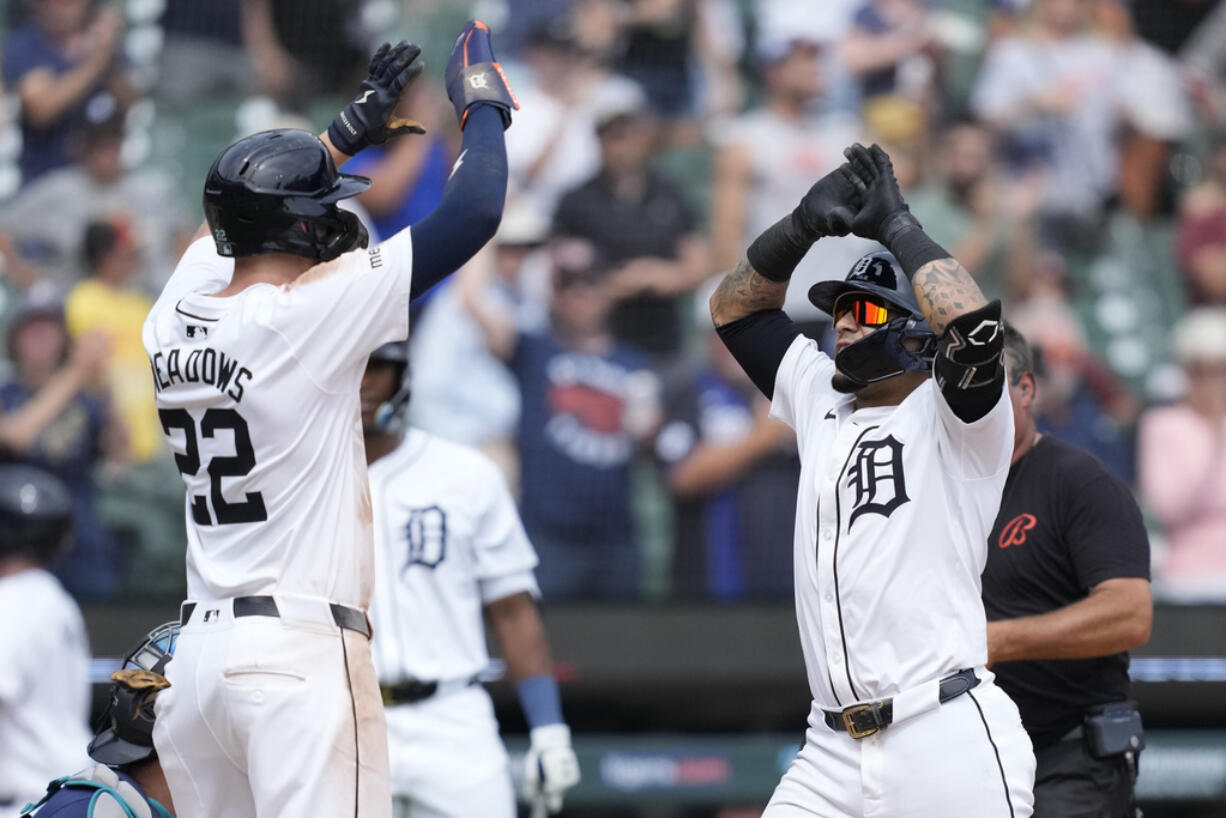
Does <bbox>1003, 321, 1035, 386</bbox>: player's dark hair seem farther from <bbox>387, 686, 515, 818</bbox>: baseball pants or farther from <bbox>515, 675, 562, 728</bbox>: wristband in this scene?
<bbox>387, 686, 515, 818</bbox>: baseball pants

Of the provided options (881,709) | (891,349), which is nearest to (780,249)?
(891,349)

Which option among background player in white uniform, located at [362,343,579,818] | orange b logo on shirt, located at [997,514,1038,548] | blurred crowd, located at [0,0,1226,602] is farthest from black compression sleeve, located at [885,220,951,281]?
blurred crowd, located at [0,0,1226,602]

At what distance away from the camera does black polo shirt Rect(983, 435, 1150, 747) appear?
373 cm

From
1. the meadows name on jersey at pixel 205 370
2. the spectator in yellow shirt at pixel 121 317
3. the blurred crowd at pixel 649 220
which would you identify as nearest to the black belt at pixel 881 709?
the meadows name on jersey at pixel 205 370

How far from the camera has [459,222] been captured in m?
2.89

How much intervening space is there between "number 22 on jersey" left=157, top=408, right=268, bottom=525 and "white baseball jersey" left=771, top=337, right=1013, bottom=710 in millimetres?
1112

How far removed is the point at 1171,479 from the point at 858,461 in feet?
15.0

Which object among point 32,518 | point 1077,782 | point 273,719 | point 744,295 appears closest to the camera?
point 273,719

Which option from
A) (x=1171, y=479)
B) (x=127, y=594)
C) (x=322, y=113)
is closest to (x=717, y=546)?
(x=1171, y=479)

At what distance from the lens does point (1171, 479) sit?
7207 mm

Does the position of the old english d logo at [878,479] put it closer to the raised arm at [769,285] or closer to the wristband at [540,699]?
the raised arm at [769,285]

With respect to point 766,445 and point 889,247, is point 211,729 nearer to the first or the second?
point 889,247

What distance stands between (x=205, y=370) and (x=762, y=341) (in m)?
1.29

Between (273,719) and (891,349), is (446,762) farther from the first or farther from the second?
(891,349)
